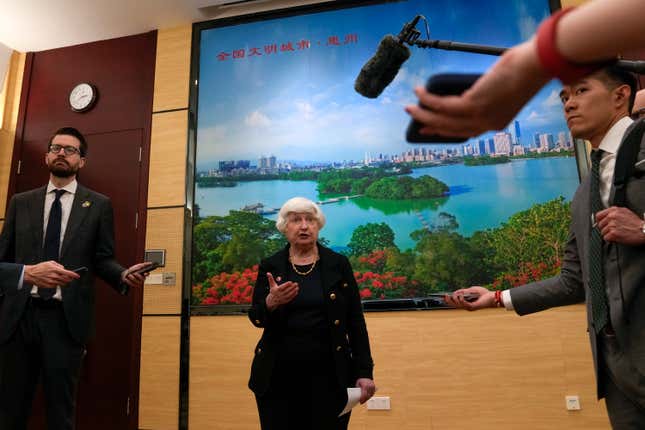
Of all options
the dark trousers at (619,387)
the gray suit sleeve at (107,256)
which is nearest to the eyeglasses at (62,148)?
the gray suit sleeve at (107,256)

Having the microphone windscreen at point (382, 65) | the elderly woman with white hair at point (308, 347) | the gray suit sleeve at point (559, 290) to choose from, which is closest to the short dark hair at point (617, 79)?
the gray suit sleeve at point (559, 290)

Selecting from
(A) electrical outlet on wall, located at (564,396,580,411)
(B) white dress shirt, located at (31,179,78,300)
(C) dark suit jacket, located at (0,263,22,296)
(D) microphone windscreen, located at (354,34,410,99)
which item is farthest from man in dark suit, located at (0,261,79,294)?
(A) electrical outlet on wall, located at (564,396,580,411)

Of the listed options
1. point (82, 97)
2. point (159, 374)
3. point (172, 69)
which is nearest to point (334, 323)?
point (159, 374)

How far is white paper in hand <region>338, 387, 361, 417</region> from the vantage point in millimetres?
1884

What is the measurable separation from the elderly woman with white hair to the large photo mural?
117 centimetres

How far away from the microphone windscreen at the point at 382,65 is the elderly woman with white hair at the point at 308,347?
2.74 feet

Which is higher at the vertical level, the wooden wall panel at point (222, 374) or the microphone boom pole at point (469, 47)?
the microphone boom pole at point (469, 47)

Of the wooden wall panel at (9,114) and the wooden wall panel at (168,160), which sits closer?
the wooden wall panel at (168,160)

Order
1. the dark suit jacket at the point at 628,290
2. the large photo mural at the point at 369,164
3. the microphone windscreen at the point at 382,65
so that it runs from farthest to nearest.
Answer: the large photo mural at the point at 369,164 → the microphone windscreen at the point at 382,65 → the dark suit jacket at the point at 628,290

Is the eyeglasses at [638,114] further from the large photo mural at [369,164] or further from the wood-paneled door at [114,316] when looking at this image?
the wood-paneled door at [114,316]

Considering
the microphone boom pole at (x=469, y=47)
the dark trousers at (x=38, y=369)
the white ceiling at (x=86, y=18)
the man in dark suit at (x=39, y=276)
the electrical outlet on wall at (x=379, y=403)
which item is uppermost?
the white ceiling at (x=86, y=18)

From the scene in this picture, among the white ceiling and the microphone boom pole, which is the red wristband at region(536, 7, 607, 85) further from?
the white ceiling

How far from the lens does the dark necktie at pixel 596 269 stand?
121cm

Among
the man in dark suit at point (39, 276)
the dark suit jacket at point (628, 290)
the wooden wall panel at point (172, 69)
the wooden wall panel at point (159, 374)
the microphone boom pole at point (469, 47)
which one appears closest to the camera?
the dark suit jacket at point (628, 290)
